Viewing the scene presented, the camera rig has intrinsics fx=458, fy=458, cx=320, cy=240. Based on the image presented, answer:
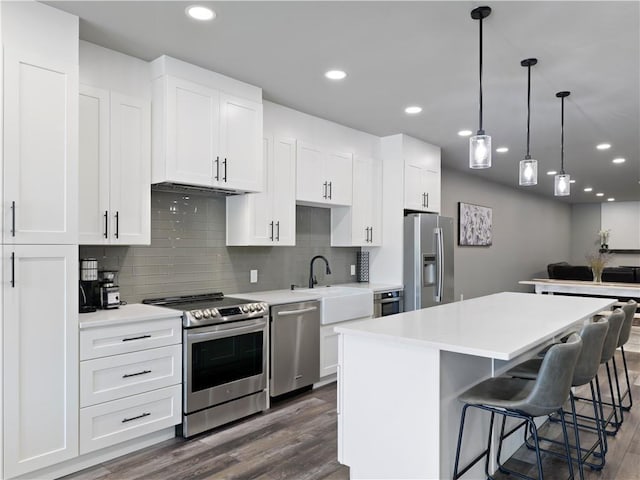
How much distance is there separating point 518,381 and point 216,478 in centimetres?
175

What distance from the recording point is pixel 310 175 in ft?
14.7

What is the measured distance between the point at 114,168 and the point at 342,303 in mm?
2275

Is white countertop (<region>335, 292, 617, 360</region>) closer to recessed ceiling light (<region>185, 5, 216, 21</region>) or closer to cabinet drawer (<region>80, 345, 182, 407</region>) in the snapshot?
cabinet drawer (<region>80, 345, 182, 407</region>)

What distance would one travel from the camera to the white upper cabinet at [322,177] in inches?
174

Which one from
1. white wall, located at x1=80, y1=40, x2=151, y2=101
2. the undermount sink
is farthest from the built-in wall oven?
white wall, located at x1=80, y1=40, x2=151, y2=101

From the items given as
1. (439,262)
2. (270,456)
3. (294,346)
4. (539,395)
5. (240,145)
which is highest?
(240,145)

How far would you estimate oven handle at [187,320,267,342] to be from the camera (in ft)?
10.3

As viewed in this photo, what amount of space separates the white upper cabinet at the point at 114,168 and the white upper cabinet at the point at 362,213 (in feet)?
7.64

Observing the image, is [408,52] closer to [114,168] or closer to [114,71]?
[114,71]

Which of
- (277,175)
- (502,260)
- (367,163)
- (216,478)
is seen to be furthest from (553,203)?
(216,478)

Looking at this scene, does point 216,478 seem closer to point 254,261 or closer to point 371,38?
point 254,261

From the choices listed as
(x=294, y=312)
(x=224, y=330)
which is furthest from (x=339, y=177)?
(x=224, y=330)

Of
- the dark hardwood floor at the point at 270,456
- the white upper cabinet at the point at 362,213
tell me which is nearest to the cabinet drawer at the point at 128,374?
the dark hardwood floor at the point at 270,456

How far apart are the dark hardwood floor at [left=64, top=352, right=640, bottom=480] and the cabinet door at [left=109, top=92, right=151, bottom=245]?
140 centimetres
